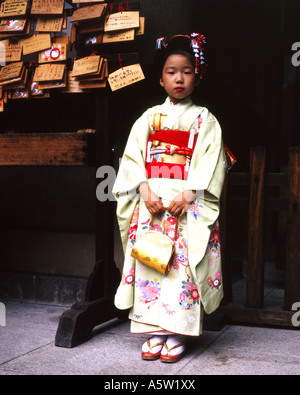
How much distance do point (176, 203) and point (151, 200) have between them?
169 millimetres

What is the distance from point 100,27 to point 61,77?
484 millimetres

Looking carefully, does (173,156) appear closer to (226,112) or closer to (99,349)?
Result: (99,349)

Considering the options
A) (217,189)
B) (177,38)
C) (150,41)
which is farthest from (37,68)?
(217,189)

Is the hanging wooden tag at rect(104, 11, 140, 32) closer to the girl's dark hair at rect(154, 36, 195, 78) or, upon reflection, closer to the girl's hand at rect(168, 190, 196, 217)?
the girl's dark hair at rect(154, 36, 195, 78)

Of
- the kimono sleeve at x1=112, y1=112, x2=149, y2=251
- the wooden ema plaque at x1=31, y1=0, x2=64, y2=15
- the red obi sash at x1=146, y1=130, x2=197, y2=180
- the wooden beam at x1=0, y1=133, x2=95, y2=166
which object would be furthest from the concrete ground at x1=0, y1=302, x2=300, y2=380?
the wooden ema plaque at x1=31, y1=0, x2=64, y2=15

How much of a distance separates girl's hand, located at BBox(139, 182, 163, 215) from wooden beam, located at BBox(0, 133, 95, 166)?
26.7 inches

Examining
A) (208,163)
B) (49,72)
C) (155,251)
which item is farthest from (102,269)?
(49,72)

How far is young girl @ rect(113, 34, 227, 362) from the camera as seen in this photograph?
3.14 metres

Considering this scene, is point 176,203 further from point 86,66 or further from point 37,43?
point 37,43

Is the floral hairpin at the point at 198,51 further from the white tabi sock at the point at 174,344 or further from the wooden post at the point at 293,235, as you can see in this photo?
the white tabi sock at the point at 174,344

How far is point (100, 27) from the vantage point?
3676 millimetres

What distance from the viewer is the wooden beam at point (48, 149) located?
371cm

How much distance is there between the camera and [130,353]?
3.28m

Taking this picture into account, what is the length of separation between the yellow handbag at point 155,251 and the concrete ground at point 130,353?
63 cm
